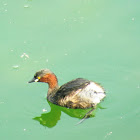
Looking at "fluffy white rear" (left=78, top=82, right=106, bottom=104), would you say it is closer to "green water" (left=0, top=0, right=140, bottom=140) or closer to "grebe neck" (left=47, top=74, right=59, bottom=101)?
"green water" (left=0, top=0, right=140, bottom=140)

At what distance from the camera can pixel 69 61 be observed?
24.1 feet

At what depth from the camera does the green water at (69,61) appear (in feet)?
20.2

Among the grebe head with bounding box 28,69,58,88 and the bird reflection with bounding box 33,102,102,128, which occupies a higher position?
the grebe head with bounding box 28,69,58,88

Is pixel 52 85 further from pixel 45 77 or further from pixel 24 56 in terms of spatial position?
pixel 24 56

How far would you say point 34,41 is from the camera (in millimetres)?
7867

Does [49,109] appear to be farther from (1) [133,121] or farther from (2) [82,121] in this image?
(1) [133,121]

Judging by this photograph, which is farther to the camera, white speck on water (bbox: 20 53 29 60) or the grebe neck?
white speck on water (bbox: 20 53 29 60)

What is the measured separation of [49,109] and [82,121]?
67cm

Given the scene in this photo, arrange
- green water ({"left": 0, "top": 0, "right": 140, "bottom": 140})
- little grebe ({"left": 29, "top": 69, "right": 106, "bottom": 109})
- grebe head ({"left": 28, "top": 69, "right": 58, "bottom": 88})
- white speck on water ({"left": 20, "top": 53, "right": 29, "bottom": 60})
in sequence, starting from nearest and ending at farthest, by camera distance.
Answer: green water ({"left": 0, "top": 0, "right": 140, "bottom": 140}) → little grebe ({"left": 29, "top": 69, "right": 106, "bottom": 109}) → grebe head ({"left": 28, "top": 69, "right": 58, "bottom": 88}) → white speck on water ({"left": 20, "top": 53, "right": 29, "bottom": 60})

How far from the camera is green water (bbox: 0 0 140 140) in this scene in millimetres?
6160

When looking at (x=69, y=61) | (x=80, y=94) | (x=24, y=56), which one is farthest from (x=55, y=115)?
(x=24, y=56)

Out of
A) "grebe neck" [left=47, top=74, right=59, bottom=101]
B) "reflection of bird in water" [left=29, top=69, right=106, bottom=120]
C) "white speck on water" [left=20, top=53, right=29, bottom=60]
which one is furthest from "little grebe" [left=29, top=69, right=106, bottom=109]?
"white speck on water" [left=20, top=53, right=29, bottom=60]

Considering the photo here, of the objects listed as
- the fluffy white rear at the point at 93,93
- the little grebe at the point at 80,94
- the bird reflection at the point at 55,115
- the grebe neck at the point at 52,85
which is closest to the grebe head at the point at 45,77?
the grebe neck at the point at 52,85

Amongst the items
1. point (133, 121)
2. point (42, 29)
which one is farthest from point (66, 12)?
point (133, 121)
